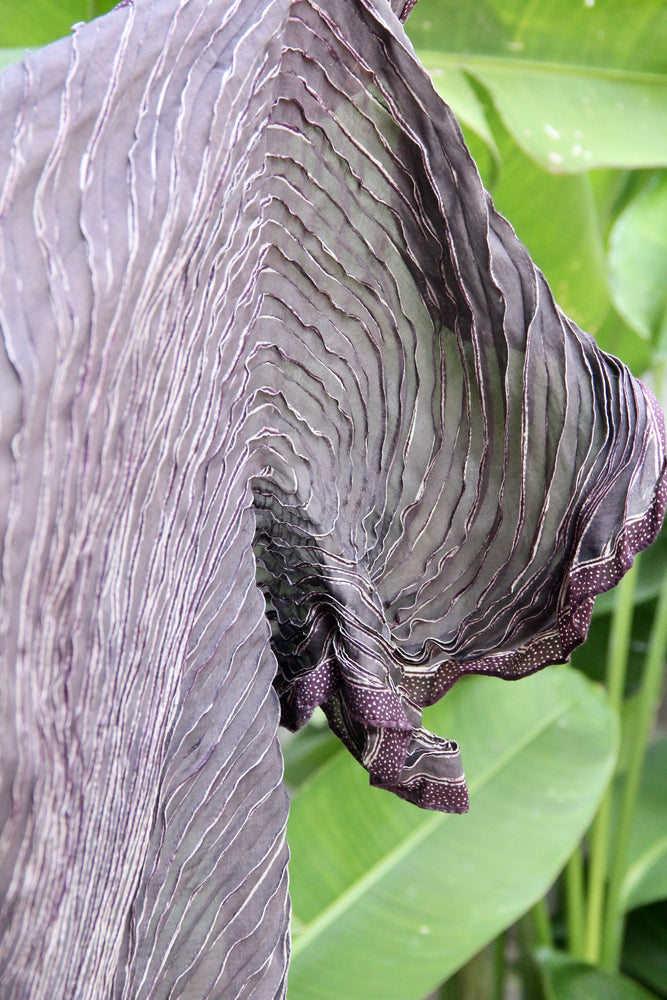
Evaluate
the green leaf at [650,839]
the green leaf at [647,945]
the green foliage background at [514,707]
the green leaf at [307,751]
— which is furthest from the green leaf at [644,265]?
the green leaf at [647,945]

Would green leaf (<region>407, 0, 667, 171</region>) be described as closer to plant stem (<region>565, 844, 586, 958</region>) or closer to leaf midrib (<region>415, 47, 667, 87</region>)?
leaf midrib (<region>415, 47, 667, 87</region>)

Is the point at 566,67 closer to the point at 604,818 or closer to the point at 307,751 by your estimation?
the point at 307,751

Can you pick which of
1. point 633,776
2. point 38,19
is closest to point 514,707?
point 633,776

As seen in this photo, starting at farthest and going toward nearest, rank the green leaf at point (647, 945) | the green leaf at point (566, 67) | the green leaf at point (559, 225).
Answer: the green leaf at point (647, 945)
the green leaf at point (559, 225)
the green leaf at point (566, 67)

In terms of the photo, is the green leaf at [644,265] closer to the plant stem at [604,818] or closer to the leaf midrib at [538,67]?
the leaf midrib at [538,67]

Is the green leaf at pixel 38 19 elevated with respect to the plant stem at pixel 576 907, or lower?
elevated

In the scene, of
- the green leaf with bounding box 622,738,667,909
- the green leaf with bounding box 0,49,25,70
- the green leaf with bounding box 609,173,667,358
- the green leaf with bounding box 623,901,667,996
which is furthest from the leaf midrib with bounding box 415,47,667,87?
the green leaf with bounding box 623,901,667,996
